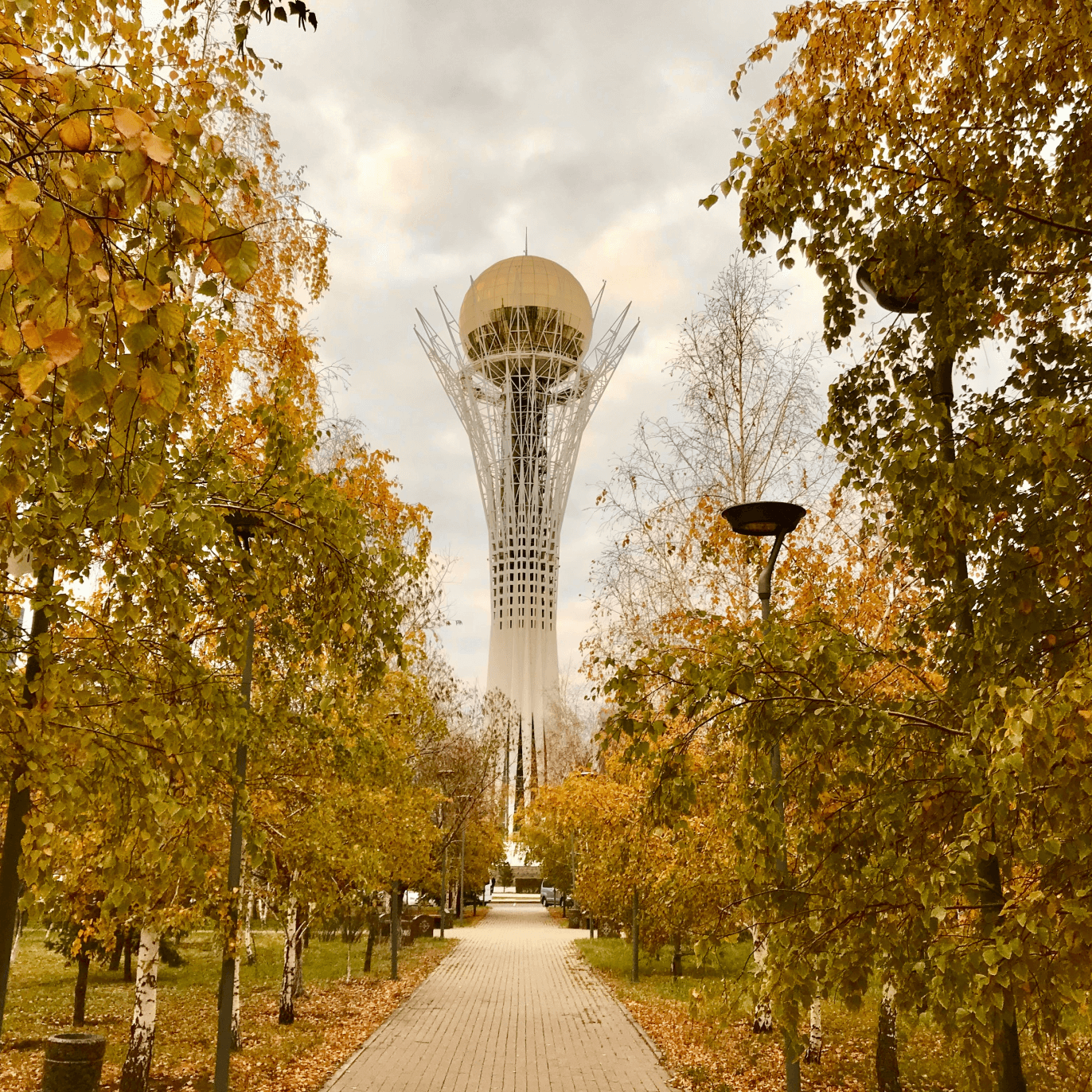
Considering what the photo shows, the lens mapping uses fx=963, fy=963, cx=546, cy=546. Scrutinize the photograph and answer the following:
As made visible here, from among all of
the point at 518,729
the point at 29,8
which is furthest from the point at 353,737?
the point at 518,729

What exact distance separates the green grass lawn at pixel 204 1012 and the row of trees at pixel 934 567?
6809mm

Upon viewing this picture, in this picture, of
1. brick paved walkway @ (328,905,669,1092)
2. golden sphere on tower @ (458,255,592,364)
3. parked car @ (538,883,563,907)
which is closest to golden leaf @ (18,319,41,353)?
brick paved walkway @ (328,905,669,1092)

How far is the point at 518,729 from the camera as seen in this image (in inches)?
2677

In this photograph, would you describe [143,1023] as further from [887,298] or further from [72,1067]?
[887,298]

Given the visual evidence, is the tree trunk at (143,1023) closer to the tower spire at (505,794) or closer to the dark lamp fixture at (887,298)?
the dark lamp fixture at (887,298)

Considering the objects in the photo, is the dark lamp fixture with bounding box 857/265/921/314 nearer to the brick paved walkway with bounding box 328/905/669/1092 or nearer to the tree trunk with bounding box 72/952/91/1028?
the brick paved walkway with bounding box 328/905/669/1092

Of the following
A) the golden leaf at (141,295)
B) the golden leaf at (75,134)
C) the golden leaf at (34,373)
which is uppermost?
the golden leaf at (75,134)

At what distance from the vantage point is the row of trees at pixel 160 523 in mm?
1938

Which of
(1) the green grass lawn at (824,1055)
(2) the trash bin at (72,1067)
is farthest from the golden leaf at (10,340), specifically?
(2) the trash bin at (72,1067)

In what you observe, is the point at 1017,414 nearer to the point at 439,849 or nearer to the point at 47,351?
the point at 47,351

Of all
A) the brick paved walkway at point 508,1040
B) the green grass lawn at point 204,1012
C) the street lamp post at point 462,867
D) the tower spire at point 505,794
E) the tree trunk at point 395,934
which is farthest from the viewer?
the tower spire at point 505,794

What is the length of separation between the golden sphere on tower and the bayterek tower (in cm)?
8

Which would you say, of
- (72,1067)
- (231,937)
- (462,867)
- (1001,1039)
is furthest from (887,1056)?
(462,867)

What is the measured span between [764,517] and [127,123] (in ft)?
19.7
